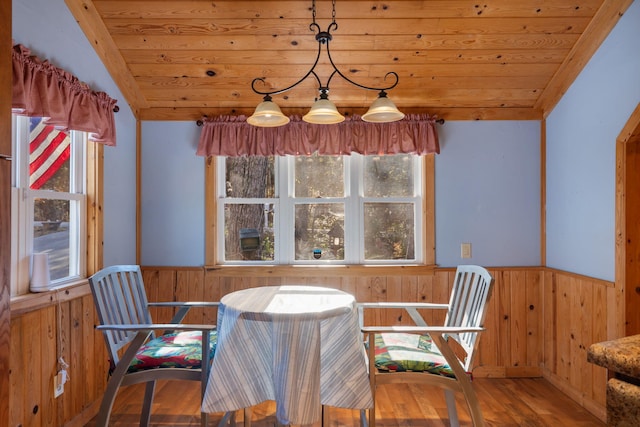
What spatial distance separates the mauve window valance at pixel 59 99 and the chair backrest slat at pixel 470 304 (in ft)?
7.66

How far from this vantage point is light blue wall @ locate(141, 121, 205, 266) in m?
3.10

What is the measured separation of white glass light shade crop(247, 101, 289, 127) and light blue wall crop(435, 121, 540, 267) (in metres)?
1.52

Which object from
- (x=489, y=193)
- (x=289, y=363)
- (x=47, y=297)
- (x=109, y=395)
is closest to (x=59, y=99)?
(x=47, y=297)

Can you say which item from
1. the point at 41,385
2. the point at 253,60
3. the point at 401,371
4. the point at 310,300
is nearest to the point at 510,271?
the point at 401,371

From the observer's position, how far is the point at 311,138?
117 inches

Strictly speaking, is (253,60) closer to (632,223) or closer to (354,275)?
(354,275)

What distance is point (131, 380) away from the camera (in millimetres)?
1896

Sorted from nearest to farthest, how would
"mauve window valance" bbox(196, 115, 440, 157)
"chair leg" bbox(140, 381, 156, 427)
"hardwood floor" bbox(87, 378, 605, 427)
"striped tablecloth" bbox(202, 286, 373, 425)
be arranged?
1. "striped tablecloth" bbox(202, 286, 373, 425)
2. "chair leg" bbox(140, 381, 156, 427)
3. "hardwood floor" bbox(87, 378, 605, 427)
4. "mauve window valance" bbox(196, 115, 440, 157)

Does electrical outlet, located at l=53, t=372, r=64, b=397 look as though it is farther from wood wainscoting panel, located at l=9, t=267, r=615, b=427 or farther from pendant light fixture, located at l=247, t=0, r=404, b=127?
pendant light fixture, located at l=247, t=0, r=404, b=127

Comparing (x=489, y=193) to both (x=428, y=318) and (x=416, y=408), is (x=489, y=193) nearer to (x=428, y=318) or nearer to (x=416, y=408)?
(x=428, y=318)

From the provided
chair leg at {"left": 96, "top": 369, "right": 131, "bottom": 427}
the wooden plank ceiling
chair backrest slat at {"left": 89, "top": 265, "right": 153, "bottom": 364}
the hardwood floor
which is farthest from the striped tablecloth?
the wooden plank ceiling

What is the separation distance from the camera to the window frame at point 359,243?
10.0 ft

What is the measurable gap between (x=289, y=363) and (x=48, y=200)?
5.49ft

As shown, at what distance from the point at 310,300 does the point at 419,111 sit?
6.02ft
